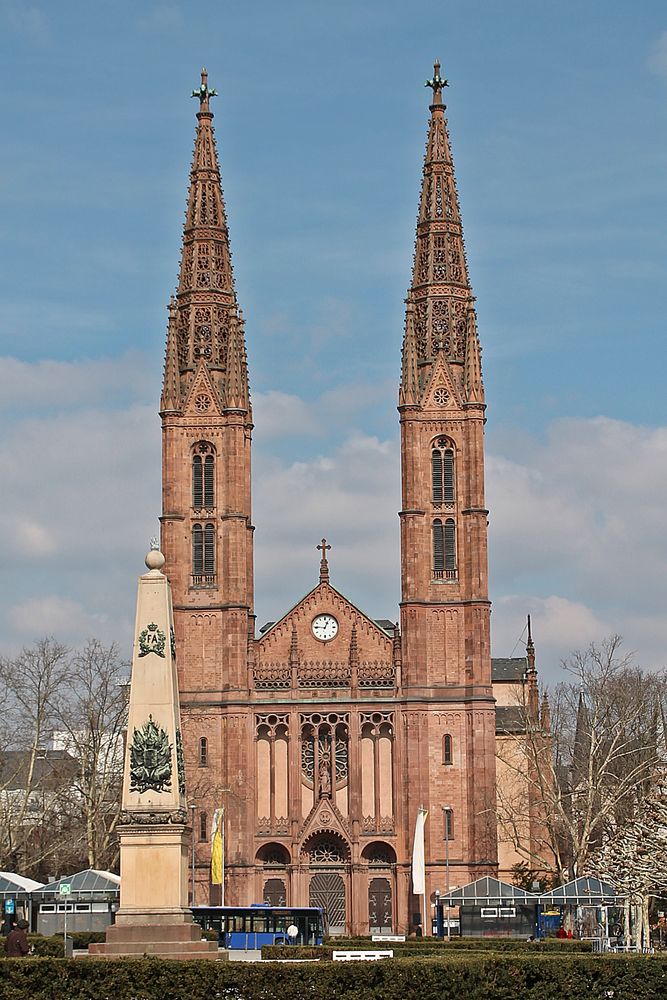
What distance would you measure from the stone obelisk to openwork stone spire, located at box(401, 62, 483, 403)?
54335mm

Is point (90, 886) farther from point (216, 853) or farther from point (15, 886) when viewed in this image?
point (216, 853)

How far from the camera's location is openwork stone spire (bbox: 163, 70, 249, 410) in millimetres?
100500

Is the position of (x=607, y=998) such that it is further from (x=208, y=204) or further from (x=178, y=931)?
(x=208, y=204)

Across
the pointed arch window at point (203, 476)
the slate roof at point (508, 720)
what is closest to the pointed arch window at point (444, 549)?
the slate roof at point (508, 720)

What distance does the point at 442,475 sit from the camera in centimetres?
9838

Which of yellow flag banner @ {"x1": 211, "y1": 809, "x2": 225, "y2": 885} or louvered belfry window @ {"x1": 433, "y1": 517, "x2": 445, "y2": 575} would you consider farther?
louvered belfry window @ {"x1": 433, "y1": 517, "x2": 445, "y2": 575}

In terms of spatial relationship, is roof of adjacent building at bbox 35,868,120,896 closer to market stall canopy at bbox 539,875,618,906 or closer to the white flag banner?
market stall canopy at bbox 539,875,618,906

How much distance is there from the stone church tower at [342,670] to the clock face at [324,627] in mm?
73

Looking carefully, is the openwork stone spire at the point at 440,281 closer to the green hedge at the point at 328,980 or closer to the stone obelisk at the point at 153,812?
the stone obelisk at the point at 153,812

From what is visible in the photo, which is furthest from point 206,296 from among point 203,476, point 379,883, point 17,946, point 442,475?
point 17,946

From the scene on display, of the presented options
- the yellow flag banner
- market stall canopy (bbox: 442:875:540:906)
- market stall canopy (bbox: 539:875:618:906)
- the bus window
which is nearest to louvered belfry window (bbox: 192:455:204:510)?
the yellow flag banner

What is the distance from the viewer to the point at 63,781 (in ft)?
321

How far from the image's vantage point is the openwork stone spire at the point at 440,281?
327ft

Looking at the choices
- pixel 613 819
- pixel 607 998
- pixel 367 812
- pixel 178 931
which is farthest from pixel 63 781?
pixel 607 998
